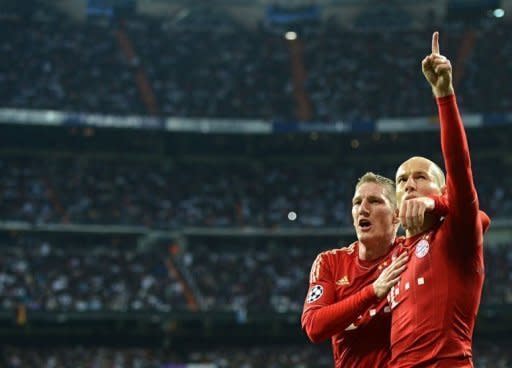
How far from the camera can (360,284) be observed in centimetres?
550

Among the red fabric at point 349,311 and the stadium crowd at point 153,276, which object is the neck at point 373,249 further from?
the stadium crowd at point 153,276

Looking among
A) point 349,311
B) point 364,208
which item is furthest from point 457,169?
point 364,208

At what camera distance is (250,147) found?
129 feet

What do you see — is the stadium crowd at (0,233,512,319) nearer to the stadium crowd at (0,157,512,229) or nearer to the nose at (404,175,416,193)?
the stadium crowd at (0,157,512,229)

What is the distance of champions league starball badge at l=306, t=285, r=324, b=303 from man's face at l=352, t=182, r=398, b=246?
0.42 meters

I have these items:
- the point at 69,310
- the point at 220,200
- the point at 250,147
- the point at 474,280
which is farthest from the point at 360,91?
the point at 474,280

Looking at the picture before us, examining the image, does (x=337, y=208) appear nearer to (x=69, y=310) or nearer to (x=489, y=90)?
(x=489, y=90)

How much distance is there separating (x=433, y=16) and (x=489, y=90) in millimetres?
7267

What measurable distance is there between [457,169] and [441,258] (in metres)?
0.58

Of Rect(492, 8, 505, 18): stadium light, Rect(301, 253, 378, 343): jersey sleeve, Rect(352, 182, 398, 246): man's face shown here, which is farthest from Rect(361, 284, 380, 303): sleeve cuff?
Rect(492, 8, 505, 18): stadium light

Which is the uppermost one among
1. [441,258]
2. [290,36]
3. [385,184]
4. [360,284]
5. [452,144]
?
[290,36]

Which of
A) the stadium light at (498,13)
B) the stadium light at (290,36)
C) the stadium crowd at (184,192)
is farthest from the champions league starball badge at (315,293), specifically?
the stadium light at (498,13)

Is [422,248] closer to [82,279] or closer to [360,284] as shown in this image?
[360,284]

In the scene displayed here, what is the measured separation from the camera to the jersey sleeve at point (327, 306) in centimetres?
492
